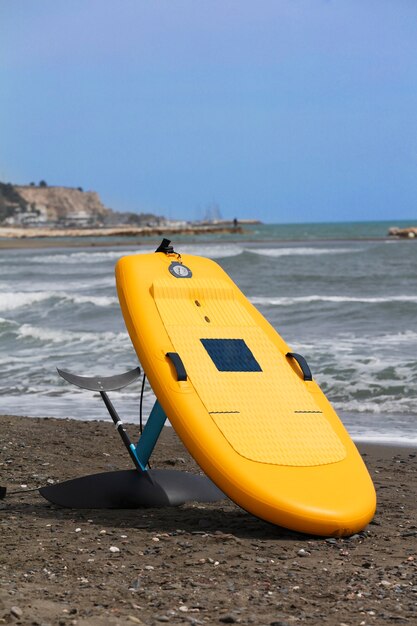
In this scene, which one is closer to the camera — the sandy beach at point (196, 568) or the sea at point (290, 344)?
the sandy beach at point (196, 568)

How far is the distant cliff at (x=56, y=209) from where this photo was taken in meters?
158

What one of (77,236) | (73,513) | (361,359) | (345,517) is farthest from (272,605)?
(77,236)

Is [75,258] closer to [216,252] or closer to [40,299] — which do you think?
[216,252]

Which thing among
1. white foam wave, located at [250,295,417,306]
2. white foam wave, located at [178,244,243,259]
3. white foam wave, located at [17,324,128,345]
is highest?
white foam wave, located at [17,324,128,345]

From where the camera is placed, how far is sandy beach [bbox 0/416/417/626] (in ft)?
10.1

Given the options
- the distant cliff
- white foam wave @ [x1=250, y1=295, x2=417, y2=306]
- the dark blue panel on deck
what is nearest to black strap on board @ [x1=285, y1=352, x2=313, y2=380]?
the dark blue panel on deck

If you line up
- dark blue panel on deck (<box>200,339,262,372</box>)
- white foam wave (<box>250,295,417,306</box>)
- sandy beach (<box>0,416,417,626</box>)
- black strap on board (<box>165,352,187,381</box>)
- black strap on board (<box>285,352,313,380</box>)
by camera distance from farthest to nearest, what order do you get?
white foam wave (<box>250,295,417,306</box>)
black strap on board (<box>285,352,313,380</box>)
dark blue panel on deck (<box>200,339,262,372</box>)
black strap on board (<box>165,352,187,381</box>)
sandy beach (<box>0,416,417,626</box>)

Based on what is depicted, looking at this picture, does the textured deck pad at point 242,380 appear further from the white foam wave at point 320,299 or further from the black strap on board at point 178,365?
the white foam wave at point 320,299

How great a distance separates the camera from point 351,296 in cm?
1869

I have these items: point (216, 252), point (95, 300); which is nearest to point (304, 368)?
point (95, 300)

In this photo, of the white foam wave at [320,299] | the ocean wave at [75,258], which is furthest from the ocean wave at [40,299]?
the ocean wave at [75,258]

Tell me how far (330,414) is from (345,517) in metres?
0.76

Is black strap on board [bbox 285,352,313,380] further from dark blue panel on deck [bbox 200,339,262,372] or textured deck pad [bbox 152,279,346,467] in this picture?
dark blue panel on deck [bbox 200,339,262,372]

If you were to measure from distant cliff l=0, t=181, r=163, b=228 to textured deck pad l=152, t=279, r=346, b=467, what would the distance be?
149 meters
